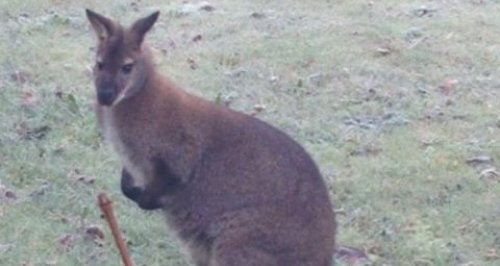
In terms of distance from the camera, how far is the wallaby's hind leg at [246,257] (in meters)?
4.84

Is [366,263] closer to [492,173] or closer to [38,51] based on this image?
[492,173]

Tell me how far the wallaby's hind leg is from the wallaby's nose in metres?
0.68

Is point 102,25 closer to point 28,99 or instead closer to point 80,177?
point 80,177

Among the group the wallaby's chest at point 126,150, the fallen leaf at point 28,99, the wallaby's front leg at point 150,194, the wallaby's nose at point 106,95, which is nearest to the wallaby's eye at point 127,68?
the wallaby's nose at point 106,95

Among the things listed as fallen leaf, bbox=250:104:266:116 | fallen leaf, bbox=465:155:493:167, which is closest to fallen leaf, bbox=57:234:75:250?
fallen leaf, bbox=250:104:266:116

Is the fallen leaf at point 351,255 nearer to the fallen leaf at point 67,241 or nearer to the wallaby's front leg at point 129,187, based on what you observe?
the wallaby's front leg at point 129,187

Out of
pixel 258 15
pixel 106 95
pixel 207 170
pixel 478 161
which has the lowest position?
pixel 258 15

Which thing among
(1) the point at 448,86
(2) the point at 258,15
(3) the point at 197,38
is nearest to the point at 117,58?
(1) the point at 448,86

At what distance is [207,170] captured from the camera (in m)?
5.09

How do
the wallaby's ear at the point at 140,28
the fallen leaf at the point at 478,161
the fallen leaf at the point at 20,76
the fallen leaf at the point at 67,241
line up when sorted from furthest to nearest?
the fallen leaf at the point at 20,76, the fallen leaf at the point at 478,161, the fallen leaf at the point at 67,241, the wallaby's ear at the point at 140,28

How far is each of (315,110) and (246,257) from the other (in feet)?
9.51

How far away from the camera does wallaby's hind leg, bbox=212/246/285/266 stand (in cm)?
484

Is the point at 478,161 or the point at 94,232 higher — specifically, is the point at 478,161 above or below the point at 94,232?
below

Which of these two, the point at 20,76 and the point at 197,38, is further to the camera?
the point at 197,38
